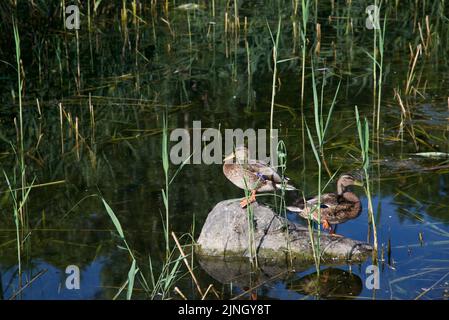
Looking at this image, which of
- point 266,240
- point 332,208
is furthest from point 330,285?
point 332,208

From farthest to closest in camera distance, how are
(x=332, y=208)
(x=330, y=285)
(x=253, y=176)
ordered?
(x=253, y=176)
(x=332, y=208)
(x=330, y=285)

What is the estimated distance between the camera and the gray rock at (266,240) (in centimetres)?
571

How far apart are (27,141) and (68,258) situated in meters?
2.34

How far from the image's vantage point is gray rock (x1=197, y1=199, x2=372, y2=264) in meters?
5.71

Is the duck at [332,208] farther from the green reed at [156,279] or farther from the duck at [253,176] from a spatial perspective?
the green reed at [156,279]

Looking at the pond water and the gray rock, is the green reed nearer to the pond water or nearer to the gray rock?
the pond water

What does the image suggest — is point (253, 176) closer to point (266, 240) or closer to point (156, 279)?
point (266, 240)

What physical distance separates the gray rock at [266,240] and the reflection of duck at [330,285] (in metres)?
0.17

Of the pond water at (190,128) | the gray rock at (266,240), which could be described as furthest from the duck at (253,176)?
the pond water at (190,128)

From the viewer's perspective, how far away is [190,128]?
27.1ft

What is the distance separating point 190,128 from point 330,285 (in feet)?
10.5

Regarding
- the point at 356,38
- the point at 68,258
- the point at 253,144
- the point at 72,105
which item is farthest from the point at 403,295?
the point at 356,38

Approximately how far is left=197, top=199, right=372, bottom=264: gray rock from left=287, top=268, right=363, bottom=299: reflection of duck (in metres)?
0.17
